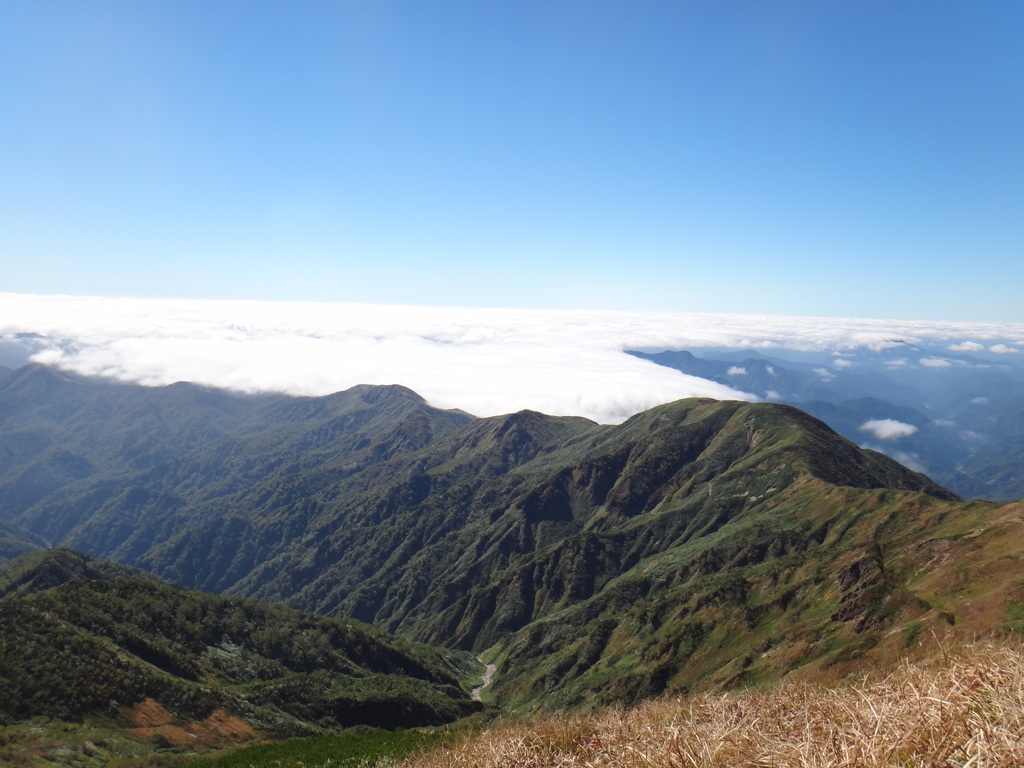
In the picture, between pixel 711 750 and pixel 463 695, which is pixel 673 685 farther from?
pixel 711 750

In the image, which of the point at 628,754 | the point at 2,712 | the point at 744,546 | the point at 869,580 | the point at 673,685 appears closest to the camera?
the point at 628,754

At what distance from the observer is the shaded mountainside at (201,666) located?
208ft

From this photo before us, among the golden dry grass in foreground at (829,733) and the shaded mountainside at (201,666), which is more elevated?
the golden dry grass in foreground at (829,733)

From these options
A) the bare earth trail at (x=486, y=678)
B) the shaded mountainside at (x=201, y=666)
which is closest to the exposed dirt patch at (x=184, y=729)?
the shaded mountainside at (x=201, y=666)

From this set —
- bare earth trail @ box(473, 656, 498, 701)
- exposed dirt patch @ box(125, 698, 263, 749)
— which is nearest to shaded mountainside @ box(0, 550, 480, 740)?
exposed dirt patch @ box(125, 698, 263, 749)

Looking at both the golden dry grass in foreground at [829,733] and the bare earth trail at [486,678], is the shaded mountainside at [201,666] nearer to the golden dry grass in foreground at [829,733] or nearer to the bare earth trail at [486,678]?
the bare earth trail at [486,678]

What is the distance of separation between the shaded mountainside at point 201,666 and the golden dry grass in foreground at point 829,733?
224 feet

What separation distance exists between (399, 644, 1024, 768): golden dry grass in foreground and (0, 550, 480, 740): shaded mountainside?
6830cm

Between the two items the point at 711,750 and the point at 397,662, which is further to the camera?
the point at 397,662

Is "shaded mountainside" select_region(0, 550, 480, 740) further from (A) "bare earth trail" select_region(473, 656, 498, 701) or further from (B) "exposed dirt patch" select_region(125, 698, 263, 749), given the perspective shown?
(A) "bare earth trail" select_region(473, 656, 498, 701)

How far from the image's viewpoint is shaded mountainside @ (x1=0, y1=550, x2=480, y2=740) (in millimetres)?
63281

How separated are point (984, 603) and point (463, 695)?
398 feet

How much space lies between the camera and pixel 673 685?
4173 inches

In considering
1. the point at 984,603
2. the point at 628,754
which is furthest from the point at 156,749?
the point at 984,603
